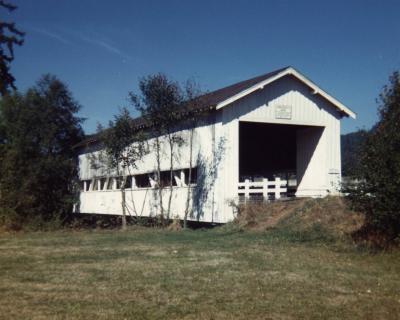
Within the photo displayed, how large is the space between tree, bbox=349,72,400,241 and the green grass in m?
0.92

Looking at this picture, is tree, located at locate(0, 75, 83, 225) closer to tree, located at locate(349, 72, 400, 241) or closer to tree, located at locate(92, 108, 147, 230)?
tree, located at locate(92, 108, 147, 230)

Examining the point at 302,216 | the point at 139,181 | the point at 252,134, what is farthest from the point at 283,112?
the point at 139,181

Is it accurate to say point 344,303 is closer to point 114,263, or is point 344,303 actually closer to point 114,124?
point 114,263

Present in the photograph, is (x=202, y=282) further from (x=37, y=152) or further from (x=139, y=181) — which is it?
(x=37, y=152)

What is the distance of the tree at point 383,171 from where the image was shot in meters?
11.2

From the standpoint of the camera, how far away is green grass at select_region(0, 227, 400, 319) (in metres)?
6.65

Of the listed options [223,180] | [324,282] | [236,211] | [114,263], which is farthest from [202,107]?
[324,282]

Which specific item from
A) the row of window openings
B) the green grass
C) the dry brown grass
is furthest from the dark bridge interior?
the green grass

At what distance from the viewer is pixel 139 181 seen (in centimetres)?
2736

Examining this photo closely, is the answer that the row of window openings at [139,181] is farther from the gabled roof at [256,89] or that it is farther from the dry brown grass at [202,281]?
the dry brown grass at [202,281]

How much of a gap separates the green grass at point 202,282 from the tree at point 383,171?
3.01ft

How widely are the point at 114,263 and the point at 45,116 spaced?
20158mm

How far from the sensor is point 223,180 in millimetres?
20250

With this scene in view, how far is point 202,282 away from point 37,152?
2211 centimetres
